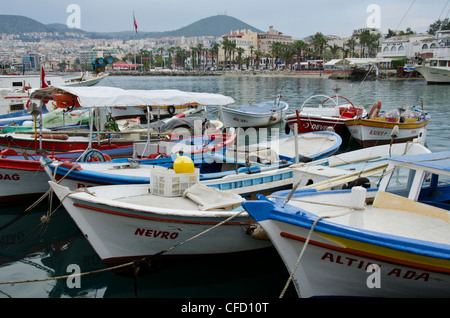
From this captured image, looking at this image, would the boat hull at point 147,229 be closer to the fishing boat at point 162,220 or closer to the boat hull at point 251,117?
the fishing boat at point 162,220

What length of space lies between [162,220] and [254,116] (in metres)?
18.7

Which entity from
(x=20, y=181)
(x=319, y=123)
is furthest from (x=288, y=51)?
(x=20, y=181)

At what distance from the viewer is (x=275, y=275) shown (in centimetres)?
798

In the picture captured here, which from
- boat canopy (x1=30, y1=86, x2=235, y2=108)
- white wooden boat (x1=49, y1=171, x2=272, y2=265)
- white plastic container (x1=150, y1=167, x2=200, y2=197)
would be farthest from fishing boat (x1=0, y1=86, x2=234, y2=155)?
white plastic container (x1=150, y1=167, x2=200, y2=197)

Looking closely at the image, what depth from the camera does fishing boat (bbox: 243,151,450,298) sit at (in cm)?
546

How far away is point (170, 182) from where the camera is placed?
26.3ft

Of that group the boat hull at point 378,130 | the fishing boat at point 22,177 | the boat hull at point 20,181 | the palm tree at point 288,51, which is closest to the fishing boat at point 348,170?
the fishing boat at point 22,177

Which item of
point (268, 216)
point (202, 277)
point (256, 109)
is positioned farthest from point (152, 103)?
point (256, 109)

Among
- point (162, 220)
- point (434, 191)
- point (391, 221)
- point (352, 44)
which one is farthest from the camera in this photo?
point (352, 44)

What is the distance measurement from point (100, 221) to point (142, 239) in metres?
0.86

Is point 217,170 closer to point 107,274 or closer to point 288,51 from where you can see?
point 107,274

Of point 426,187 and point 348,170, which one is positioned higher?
point 426,187

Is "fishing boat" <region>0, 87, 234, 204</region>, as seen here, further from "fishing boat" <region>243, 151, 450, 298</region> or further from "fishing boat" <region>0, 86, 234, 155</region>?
"fishing boat" <region>243, 151, 450, 298</region>
